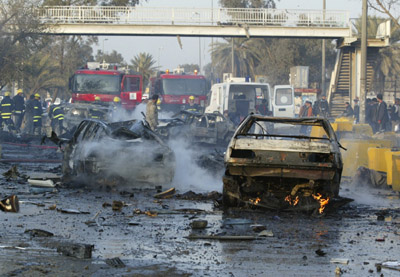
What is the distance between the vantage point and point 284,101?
30641mm

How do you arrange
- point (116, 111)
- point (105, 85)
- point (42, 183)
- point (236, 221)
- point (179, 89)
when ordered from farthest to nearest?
point (179, 89)
point (105, 85)
point (116, 111)
point (42, 183)
point (236, 221)

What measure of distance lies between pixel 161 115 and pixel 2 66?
26.7ft

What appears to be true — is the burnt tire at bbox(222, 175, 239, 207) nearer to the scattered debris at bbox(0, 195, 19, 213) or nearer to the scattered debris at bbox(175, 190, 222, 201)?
the scattered debris at bbox(175, 190, 222, 201)

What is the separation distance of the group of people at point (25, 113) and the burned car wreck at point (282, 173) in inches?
647

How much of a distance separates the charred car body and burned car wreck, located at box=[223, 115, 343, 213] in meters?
12.3

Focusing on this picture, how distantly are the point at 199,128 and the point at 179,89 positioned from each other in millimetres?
10593

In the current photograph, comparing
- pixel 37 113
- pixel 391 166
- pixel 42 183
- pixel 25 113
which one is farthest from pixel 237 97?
pixel 42 183

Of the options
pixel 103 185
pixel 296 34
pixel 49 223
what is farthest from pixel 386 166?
pixel 296 34

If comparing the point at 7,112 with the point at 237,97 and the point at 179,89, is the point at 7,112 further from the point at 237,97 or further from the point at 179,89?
the point at 179,89

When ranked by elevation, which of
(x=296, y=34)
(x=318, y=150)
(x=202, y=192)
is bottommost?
(x=202, y=192)

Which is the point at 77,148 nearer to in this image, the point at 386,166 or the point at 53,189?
the point at 53,189

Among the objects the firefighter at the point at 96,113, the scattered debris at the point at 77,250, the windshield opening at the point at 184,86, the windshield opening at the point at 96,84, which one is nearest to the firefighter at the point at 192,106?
the windshield opening at the point at 184,86

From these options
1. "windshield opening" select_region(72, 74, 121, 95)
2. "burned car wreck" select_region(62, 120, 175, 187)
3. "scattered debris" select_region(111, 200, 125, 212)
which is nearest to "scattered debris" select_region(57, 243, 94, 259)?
"scattered debris" select_region(111, 200, 125, 212)

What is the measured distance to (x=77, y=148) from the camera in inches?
512
